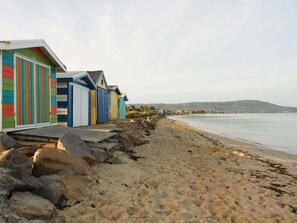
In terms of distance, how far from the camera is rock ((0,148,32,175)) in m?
4.03

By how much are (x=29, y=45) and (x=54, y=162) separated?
5067 millimetres

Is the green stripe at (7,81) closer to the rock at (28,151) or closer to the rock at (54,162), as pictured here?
the rock at (28,151)

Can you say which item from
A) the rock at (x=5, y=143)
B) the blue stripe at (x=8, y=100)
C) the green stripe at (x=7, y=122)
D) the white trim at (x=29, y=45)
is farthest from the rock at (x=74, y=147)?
the white trim at (x=29, y=45)

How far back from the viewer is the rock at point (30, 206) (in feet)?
11.2

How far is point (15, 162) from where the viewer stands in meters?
A: 4.20

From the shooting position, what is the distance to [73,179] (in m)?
5.00

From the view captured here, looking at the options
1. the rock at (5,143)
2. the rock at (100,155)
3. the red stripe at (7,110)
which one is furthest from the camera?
the red stripe at (7,110)

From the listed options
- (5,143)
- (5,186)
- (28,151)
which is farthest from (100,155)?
(5,186)

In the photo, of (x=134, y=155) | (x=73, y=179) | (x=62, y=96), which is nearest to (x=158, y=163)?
(x=134, y=155)

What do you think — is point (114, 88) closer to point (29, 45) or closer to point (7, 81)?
point (29, 45)

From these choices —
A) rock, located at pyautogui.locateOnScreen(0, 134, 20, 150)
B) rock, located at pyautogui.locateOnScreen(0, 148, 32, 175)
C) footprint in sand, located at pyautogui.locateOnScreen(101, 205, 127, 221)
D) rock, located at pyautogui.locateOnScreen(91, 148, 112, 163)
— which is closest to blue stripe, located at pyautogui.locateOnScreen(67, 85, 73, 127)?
rock, located at pyautogui.locateOnScreen(91, 148, 112, 163)

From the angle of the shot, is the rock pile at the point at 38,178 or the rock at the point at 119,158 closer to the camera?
the rock pile at the point at 38,178

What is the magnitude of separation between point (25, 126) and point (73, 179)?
447cm

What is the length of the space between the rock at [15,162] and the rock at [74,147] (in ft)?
4.56
